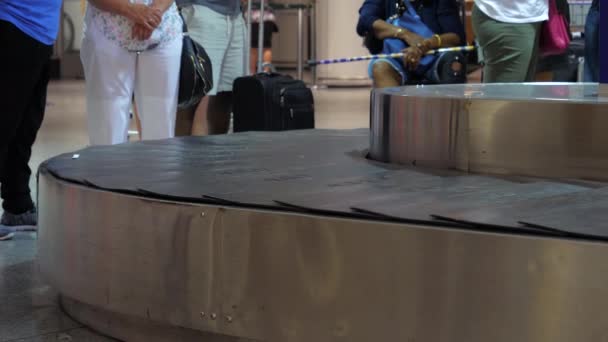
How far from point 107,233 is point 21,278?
0.89m

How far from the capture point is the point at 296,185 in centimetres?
303

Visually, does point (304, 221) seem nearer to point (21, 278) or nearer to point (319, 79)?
point (21, 278)

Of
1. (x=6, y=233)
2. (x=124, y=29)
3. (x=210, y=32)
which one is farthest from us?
(x=210, y=32)

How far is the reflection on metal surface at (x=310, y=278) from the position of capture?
2.19 metres

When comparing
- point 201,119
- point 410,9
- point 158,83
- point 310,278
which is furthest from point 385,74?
point 310,278

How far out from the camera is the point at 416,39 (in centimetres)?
636

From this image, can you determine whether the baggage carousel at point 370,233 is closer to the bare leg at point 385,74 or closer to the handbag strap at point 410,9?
the bare leg at point 385,74

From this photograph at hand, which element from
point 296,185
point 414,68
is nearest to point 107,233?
point 296,185

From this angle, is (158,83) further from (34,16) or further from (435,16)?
(435,16)

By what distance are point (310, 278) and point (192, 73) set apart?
2.54m

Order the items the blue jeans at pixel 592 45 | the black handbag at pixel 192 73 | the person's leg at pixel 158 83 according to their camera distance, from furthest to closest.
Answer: the blue jeans at pixel 592 45 → the black handbag at pixel 192 73 → the person's leg at pixel 158 83

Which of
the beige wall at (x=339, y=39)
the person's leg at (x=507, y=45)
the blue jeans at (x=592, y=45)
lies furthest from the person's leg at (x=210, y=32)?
the beige wall at (x=339, y=39)

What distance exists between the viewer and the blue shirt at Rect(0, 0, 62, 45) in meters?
3.79

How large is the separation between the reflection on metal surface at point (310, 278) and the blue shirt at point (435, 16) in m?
3.89
